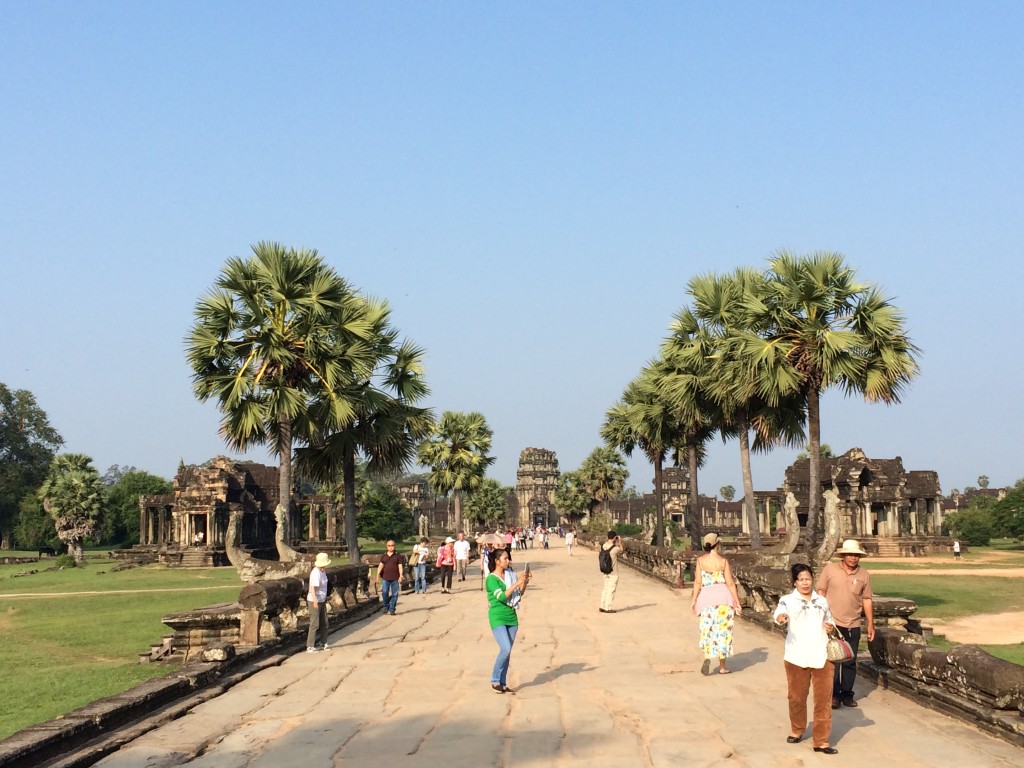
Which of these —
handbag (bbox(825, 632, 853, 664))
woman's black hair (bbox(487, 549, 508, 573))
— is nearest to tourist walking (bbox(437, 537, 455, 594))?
woman's black hair (bbox(487, 549, 508, 573))

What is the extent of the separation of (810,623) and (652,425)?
3018 cm

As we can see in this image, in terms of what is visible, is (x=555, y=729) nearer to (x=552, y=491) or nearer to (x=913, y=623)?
(x=913, y=623)

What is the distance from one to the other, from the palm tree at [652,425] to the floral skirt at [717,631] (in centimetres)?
2074

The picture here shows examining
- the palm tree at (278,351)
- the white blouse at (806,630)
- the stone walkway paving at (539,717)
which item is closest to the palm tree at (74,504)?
the palm tree at (278,351)

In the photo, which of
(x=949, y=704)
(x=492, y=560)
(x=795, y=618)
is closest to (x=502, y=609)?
(x=492, y=560)

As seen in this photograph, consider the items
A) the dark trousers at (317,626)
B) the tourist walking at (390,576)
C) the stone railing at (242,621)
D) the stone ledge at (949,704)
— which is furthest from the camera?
the tourist walking at (390,576)

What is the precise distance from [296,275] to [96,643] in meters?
10.1

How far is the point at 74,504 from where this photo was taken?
5791 centimetres

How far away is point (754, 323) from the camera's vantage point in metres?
22.8

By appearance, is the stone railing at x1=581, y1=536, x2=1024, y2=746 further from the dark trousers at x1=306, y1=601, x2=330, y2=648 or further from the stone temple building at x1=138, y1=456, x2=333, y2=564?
the stone temple building at x1=138, y1=456, x2=333, y2=564

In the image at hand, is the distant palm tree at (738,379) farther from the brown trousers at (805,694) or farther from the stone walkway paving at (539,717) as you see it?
the brown trousers at (805,694)

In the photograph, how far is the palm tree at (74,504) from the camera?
189 ft

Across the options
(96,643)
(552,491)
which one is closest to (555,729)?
(96,643)

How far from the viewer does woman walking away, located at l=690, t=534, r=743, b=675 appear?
11.6m
